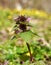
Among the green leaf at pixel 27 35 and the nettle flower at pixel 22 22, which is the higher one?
the nettle flower at pixel 22 22

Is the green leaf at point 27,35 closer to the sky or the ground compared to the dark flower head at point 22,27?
closer to the ground

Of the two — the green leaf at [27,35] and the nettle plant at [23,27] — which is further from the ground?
the nettle plant at [23,27]

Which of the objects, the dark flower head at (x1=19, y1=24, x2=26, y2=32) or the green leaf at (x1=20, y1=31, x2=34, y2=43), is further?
the dark flower head at (x1=19, y1=24, x2=26, y2=32)

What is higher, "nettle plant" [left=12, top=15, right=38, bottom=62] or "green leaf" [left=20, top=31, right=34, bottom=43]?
"nettle plant" [left=12, top=15, right=38, bottom=62]

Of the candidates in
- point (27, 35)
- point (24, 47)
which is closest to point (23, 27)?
point (27, 35)

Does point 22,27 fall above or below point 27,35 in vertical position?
above

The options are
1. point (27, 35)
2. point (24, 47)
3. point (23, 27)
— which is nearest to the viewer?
point (27, 35)

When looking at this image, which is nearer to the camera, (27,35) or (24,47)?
(27,35)

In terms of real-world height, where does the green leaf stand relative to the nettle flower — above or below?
below

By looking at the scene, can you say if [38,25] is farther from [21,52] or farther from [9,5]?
[9,5]

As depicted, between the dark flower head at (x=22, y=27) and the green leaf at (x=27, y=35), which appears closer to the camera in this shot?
the green leaf at (x=27, y=35)

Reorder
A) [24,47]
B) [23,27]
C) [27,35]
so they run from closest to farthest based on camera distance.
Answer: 1. [27,35]
2. [23,27]
3. [24,47]

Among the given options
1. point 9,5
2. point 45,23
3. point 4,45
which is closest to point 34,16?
point 45,23

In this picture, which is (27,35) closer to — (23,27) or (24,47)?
(23,27)
